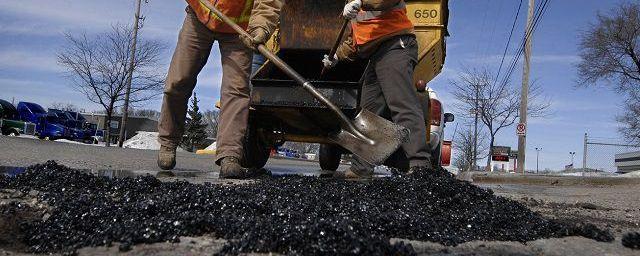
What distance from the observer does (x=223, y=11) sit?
4.42 metres

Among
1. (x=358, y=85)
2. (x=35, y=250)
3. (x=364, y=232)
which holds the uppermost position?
(x=358, y=85)

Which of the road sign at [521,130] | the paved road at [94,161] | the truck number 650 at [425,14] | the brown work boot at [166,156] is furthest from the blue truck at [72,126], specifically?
the truck number 650 at [425,14]

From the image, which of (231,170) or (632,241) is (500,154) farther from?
(632,241)

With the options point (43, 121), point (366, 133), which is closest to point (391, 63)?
point (366, 133)

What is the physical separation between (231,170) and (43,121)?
29517 millimetres

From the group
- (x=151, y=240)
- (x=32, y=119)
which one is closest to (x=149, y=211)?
(x=151, y=240)

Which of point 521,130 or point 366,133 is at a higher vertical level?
point 521,130

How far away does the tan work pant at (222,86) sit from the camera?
14.3ft

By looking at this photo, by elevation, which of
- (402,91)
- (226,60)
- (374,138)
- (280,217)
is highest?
(226,60)

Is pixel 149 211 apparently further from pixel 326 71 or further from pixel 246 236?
pixel 326 71

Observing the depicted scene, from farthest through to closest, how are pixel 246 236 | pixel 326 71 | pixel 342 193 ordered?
pixel 326 71 → pixel 342 193 → pixel 246 236

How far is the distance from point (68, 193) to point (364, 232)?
1465mm

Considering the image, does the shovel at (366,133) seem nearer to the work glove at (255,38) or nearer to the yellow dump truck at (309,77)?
the work glove at (255,38)

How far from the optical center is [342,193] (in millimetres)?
2623
